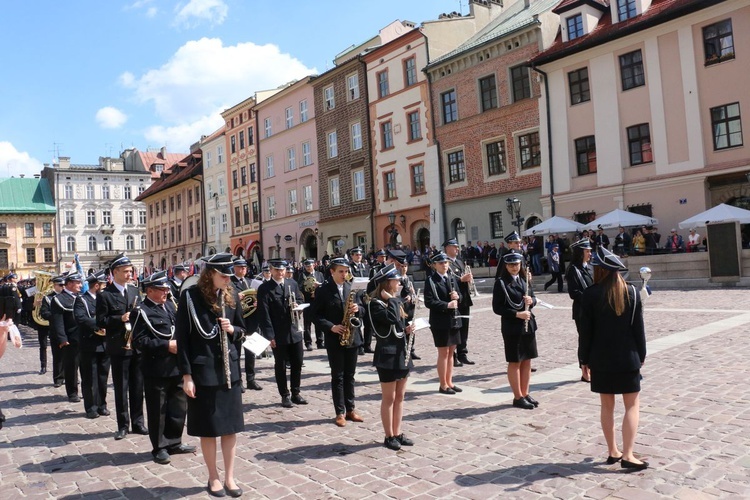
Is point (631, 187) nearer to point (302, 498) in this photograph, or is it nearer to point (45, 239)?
point (302, 498)

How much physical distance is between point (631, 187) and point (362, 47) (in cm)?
2136

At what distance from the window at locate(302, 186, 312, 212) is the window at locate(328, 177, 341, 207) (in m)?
2.45

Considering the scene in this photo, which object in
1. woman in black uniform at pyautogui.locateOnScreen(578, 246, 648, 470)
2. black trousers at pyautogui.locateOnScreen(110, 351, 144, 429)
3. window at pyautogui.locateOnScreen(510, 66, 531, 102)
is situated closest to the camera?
woman in black uniform at pyautogui.locateOnScreen(578, 246, 648, 470)

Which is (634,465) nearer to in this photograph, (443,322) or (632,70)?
(443,322)

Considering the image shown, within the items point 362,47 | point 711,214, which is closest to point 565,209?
point 711,214

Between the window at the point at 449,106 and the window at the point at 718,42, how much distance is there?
Answer: 1239 cm

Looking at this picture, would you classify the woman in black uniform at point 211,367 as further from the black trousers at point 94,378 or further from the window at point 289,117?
the window at point 289,117

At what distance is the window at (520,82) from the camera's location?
29.3 metres

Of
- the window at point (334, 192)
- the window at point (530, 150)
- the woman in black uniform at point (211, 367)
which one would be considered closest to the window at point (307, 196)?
the window at point (334, 192)

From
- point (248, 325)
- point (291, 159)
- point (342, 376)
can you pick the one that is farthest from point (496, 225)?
point (342, 376)

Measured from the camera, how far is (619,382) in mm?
5145

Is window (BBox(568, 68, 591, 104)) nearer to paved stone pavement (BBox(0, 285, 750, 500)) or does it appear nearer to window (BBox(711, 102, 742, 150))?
window (BBox(711, 102, 742, 150))

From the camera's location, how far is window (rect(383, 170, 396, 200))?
120ft

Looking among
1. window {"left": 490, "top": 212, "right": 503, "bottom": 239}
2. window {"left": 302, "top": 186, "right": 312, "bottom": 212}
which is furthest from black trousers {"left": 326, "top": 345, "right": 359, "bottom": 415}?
window {"left": 302, "top": 186, "right": 312, "bottom": 212}
